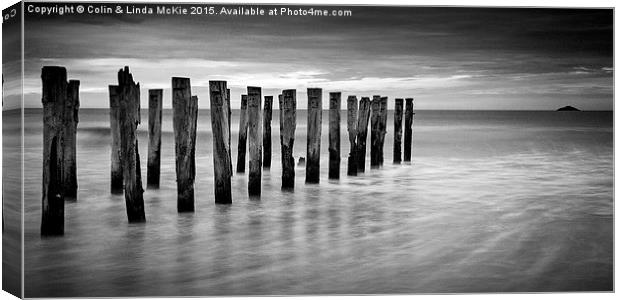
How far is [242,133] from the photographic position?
1158 cm

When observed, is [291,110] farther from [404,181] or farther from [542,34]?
[542,34]

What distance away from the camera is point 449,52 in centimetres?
809

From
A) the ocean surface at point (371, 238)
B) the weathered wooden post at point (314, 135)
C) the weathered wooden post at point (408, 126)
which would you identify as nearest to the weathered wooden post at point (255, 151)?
the weathered wooden post at point (314, 135)

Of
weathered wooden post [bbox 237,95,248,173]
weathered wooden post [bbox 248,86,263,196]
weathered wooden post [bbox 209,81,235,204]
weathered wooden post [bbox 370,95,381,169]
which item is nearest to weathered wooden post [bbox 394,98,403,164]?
weathered wooden post [bbox 370,95,381,169]

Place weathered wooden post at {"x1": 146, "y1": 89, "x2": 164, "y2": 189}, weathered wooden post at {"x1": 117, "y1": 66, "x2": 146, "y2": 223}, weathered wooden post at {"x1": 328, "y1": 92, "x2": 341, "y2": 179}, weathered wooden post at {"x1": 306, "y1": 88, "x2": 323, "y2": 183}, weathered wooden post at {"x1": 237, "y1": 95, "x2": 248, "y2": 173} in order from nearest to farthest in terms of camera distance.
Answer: weathered wooden post at {"x1": 117, "y1": 66, "x2": 146, "y2": 223} < weathered wooden post at {"x1": 146, "y1": 89, "x2": 164, "y2": 189} < weathered wooden post at {"x1": 306, "y1": 88, "x2": 323, "y2": 183} < weathered wooden post at {"x1": 328, "y1": 92, "x2": 341, "y2": 179} < weathered wooden post at {"x1": 237, "y1": 95, "x2": 248, "y2": 173}

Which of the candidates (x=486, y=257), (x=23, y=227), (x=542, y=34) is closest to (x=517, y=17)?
(x=542, y=34)

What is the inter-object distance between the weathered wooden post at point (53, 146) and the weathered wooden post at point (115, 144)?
542mm

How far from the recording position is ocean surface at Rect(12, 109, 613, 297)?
7531mm

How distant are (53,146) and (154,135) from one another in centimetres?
222

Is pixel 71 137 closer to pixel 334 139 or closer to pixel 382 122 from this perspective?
pixel 334 139

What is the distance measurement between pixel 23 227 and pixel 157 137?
263 centimetres

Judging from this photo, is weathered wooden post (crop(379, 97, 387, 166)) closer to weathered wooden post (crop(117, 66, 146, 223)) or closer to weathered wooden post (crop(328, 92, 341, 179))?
weathered wooden post (crop(328, 92, 341, 179))

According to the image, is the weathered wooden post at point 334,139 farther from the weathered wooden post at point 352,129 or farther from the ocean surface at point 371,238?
the ocean surface at point 371,238

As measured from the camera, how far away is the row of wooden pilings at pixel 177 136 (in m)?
7.57
